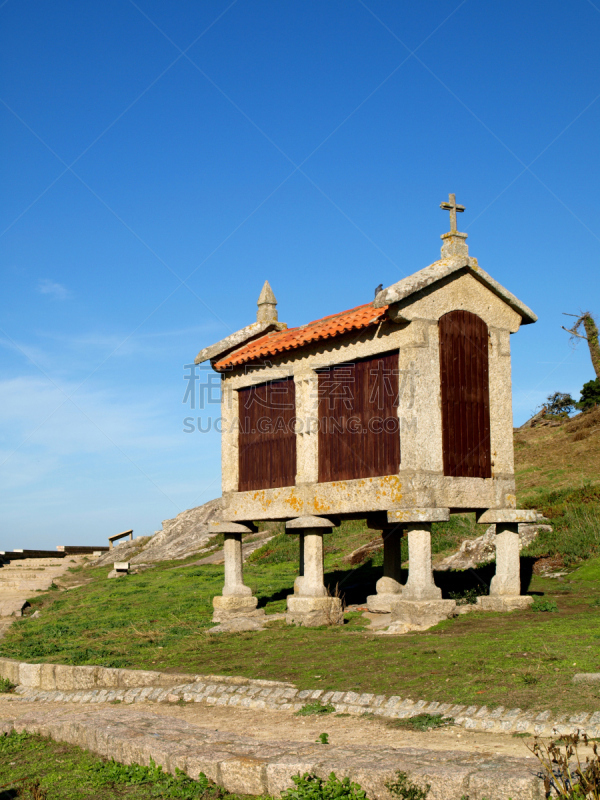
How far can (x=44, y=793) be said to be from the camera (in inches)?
252

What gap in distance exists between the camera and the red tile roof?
1360 centimetres

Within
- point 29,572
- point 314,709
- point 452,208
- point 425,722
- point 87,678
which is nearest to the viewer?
point 425,722

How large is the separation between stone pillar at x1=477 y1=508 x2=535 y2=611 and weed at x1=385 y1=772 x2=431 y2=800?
8.22 meters

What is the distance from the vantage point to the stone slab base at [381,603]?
14.8 meters

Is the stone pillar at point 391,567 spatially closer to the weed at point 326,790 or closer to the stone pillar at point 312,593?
the stone pillar at point 312,593

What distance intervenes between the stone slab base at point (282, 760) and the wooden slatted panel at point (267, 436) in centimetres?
766

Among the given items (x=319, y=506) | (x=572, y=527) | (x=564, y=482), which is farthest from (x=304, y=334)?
(x=564, y=482)

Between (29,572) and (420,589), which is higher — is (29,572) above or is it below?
below

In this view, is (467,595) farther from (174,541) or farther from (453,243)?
(174,541)

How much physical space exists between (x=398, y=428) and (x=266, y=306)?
6.23 m

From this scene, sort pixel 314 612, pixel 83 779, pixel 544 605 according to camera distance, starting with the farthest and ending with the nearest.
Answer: pixel 314 612 < pixel 544 605 < pixel 83 779

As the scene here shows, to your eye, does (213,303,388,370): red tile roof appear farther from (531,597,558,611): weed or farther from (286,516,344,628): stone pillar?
(531,597,558,611): weed

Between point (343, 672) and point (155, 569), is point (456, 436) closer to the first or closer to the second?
point (343, 672)

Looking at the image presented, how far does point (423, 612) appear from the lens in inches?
474
